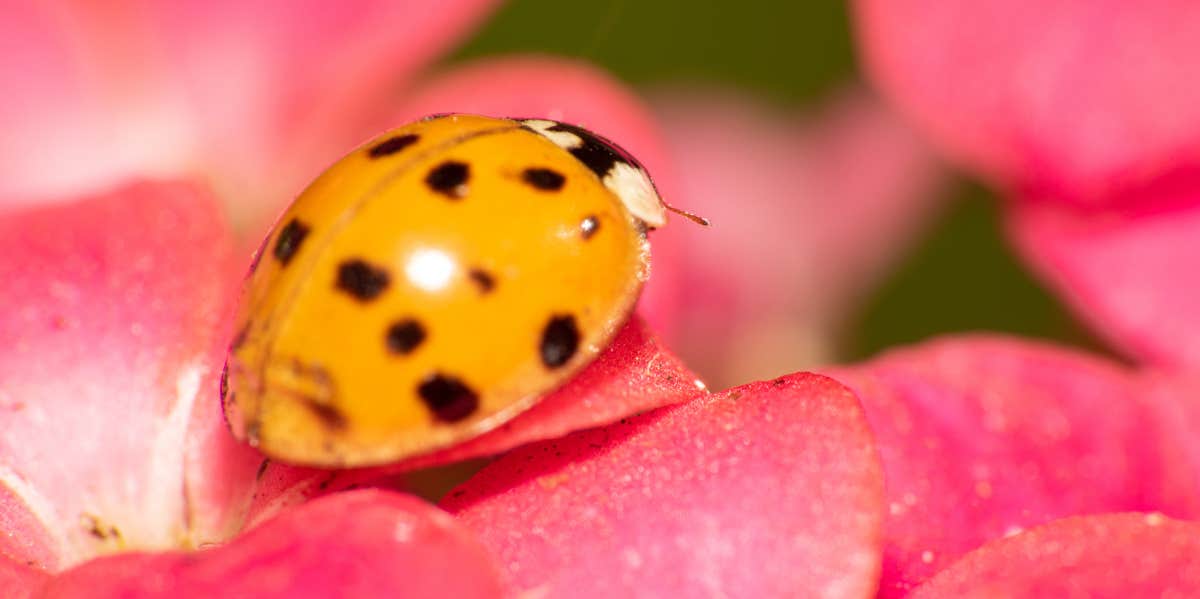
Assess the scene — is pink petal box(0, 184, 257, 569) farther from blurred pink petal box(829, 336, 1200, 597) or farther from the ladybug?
blurred pink petal box(829, 336, 1200, 597)

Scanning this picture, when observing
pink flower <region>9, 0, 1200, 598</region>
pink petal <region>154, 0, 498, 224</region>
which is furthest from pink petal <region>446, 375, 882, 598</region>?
pink petal <region>154, 0, 498, 224</region>

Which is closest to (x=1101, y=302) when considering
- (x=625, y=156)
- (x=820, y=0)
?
(x=625, y=156)

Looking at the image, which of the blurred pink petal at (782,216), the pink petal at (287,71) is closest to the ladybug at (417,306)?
the pink petal at (287,71)

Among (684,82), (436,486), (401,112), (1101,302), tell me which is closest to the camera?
(436,486)

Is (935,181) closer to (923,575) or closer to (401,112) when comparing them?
(401,112)

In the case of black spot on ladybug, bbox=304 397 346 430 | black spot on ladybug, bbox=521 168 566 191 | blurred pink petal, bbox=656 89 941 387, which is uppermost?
black spot on ladybug, bbox=521 168 566 191

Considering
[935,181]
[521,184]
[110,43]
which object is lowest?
[935,181]

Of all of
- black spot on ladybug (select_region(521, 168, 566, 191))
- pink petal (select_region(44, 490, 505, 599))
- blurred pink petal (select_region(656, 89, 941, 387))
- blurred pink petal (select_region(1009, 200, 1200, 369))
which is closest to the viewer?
pink petal (select_region(44, 490, 505, 599))
